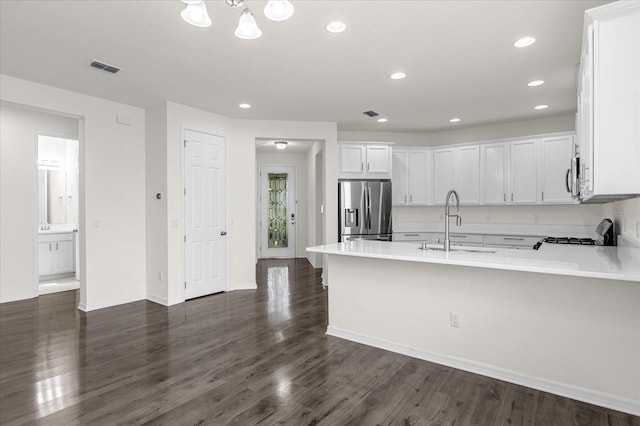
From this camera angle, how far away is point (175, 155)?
4.87 metres

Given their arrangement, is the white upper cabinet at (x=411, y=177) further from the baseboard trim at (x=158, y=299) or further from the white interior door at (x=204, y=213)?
the baseboard trim at (x=158, y=299)

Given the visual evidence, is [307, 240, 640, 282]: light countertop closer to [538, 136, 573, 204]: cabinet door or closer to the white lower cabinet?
[538, 136, 573, 204]: cabinet door

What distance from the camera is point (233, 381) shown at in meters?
2.66

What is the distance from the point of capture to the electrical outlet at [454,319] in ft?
9.48

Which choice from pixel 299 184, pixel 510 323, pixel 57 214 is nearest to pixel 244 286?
pixel 510 323

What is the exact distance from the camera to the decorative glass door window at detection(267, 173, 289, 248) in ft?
30.6

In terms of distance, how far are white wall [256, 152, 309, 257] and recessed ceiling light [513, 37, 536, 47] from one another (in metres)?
6.49

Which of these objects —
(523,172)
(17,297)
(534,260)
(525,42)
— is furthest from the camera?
(523,172)

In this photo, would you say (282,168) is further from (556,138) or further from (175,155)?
(556,138)

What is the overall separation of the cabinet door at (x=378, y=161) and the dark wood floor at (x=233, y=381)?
9.33 feet

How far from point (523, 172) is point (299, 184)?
523cm

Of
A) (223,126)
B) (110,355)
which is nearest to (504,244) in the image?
(223,126)

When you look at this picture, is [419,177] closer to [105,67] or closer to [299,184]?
[299,184]

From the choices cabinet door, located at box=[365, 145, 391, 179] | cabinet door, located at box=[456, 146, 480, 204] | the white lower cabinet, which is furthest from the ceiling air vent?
cabinet door, located at box=[456, 146, 480, 204]
